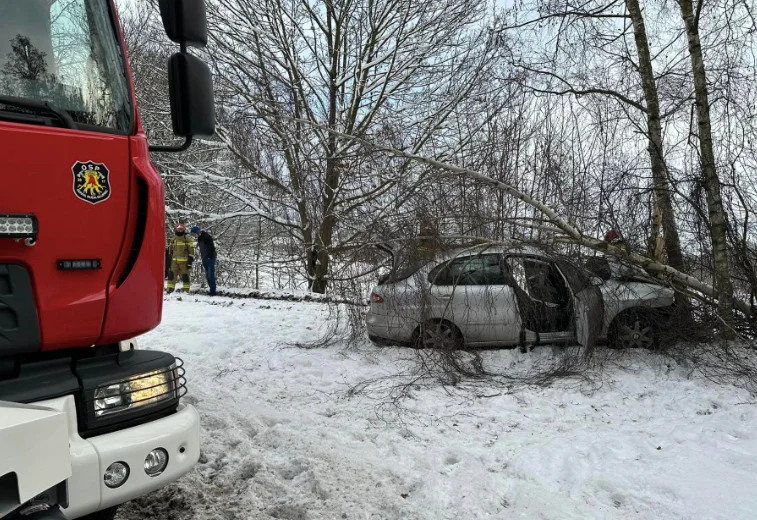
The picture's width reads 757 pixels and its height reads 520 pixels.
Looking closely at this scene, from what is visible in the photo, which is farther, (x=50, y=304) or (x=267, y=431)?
(x=267, y=431)

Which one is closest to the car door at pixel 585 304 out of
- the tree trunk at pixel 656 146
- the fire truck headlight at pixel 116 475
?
the tree trunk at pixel 656 146

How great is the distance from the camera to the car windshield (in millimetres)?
2314

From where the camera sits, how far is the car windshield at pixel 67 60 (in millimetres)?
2314

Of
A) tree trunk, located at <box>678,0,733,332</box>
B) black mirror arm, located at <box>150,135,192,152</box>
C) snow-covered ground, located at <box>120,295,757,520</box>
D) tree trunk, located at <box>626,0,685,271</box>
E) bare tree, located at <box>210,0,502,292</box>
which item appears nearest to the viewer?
Answer: black mirror arm, located at <box>150,135,192,152</box>

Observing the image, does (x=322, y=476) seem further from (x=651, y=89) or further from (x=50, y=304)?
(x=651, y=89)

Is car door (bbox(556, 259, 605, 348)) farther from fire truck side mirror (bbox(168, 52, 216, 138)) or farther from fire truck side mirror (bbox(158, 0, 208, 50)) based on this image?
fire truck side mirror (bbox(158, 0, 208, 50))

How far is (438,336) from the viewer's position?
20.3 ft

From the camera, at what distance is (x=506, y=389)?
18.0 feet

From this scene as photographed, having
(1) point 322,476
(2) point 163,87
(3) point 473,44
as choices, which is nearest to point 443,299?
(1) point 322,476

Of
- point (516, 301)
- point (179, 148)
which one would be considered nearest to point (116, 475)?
point (179, 148)

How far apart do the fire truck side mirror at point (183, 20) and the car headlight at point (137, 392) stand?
167 centimetres

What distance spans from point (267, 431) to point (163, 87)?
11332 mm

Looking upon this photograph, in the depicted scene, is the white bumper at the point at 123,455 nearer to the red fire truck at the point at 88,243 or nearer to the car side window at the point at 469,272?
the red fire truck at the point at 88,243

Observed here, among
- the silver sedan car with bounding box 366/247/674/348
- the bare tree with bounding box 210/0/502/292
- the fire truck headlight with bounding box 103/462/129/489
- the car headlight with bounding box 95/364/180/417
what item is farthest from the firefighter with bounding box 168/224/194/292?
the fire truck headlight with bounding box 103/462/129/489
